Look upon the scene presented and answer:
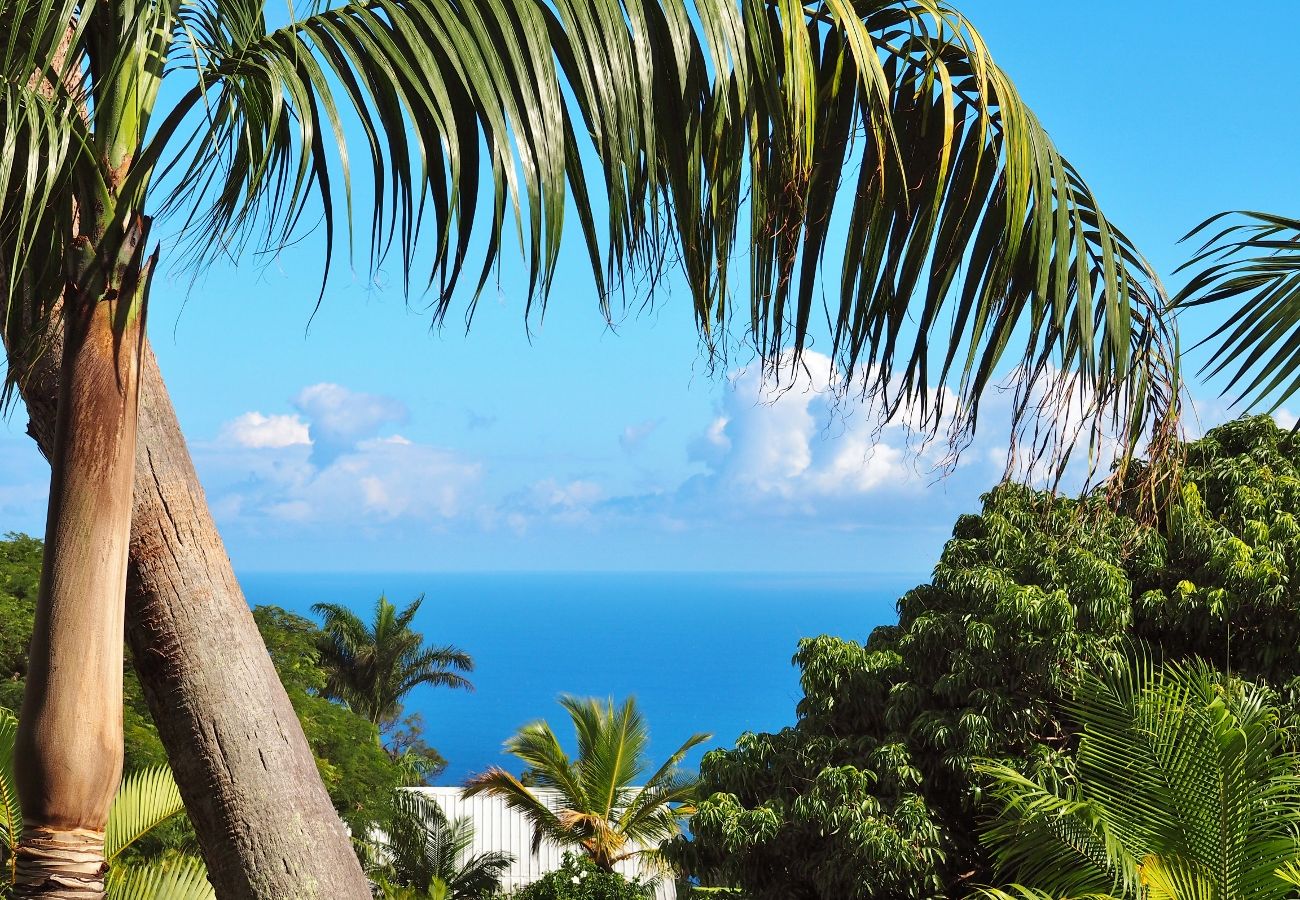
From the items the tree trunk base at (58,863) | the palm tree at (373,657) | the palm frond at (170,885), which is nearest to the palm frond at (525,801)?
the palm tree at (373,657)

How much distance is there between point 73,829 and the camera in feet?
5.87

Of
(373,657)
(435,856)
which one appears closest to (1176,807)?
(435,856)

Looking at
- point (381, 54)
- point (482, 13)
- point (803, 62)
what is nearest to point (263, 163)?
point (381, 54)

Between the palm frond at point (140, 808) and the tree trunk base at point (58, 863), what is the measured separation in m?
4.40

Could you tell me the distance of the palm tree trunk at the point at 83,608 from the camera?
173cm

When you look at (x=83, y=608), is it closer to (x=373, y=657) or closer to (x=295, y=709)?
(x=295, y=709)

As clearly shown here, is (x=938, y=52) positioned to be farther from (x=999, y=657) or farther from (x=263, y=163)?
(x=999, y=657)

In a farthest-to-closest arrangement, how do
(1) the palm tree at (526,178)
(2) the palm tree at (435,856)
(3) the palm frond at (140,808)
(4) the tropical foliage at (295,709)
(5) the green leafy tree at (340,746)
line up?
1. (2) the palm tree at (435,856)
2. (5) the green leafy tree at (340,746)
3. (4) the tropical foliage at (295,709)
4. (3) the palm frond at (140,808)
5. (1) the palm tree at (526,178)

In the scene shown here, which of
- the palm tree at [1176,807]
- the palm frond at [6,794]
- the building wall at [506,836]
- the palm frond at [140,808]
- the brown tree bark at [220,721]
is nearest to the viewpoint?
the brown tree bark at [220,721]

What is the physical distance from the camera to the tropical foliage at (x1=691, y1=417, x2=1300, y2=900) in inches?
442

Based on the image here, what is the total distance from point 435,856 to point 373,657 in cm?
1273

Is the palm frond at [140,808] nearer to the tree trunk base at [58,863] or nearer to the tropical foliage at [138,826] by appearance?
the tropical foliage at [138,826]

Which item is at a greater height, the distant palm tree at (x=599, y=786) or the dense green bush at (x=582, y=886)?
the distant palm tree at (x=599, y=786)

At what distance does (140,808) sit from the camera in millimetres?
5922
